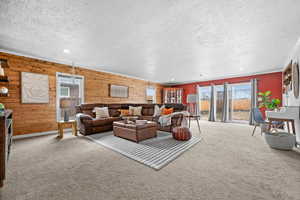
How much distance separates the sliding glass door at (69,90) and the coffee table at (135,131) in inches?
89.5

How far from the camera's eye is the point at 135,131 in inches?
118

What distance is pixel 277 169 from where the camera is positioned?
180 centimetres

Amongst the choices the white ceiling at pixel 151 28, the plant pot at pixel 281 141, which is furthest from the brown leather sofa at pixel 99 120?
the plant pot at pixel 281 141

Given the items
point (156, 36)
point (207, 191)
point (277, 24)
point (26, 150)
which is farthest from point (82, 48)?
point (277, 24)

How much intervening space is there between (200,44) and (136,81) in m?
4.45

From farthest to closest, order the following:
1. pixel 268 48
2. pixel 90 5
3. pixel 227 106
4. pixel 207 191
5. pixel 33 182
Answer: pixel 227 106, pixel 268 48, pixel 90 5, pixel 33 182, pixel 207 191

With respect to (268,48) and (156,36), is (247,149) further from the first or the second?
(156,36)

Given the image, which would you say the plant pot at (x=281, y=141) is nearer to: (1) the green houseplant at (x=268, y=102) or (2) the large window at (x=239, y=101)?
(1) the green houseplant at (x=268, y=102)

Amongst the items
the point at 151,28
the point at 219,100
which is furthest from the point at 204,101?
the point at 151,28

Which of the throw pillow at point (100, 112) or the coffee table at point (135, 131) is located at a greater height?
the throw pillow at point (100, 112)

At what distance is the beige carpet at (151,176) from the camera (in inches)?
51.9

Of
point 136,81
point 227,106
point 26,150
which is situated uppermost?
point 136,81

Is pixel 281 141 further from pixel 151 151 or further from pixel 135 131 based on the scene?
pixel 135 131

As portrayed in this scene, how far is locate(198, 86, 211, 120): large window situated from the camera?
24.0 feet
